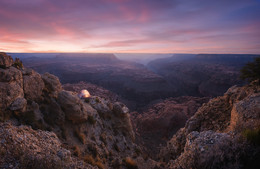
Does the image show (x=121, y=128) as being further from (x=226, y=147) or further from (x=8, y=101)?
(x=226, y=147)

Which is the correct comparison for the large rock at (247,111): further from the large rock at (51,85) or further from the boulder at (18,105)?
the large rock at (51,85)

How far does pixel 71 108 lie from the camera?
37.4 feet

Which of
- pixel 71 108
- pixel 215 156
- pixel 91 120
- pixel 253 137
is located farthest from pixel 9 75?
pixel 253 137

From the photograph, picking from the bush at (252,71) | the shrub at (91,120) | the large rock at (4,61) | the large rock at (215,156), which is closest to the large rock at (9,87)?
the large rock at (4,61)

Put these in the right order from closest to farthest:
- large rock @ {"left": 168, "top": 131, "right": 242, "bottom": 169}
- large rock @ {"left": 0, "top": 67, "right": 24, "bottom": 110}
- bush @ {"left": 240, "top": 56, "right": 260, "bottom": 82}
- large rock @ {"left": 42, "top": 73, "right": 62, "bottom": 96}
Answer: large rock @ {"left": 168, "top": 131, "right": 242, "bottom": 169} < large rock @ {"left": 0, "top": 67, "right": 24, "bottom": 110} < large rock @ {"left": 42, "top": 73, "right": 62, "bottom": 96} < bush @ {"left": 240, "top": 56, "right": 260, "bottom": 82}

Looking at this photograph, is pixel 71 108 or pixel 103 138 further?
pixel 103 138

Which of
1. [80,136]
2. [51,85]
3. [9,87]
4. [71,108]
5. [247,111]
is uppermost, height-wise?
[9,87]

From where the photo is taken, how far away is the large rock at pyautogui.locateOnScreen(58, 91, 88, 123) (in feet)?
36.6

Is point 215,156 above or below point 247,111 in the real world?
below

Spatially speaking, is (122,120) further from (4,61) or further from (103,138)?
(4,61)

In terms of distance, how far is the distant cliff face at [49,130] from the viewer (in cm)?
471

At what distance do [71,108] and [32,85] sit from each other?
3.41 metres

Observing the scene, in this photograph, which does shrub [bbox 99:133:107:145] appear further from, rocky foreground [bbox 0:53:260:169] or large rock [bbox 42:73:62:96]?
large rock [bbox 42:73:62:96]

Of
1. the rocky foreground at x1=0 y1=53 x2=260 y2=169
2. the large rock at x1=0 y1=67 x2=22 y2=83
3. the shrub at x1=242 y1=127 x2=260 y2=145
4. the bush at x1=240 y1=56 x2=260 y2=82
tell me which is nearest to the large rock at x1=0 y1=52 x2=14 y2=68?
the rocky foreground at x1=0 y1=53 x2=260 y2=169
